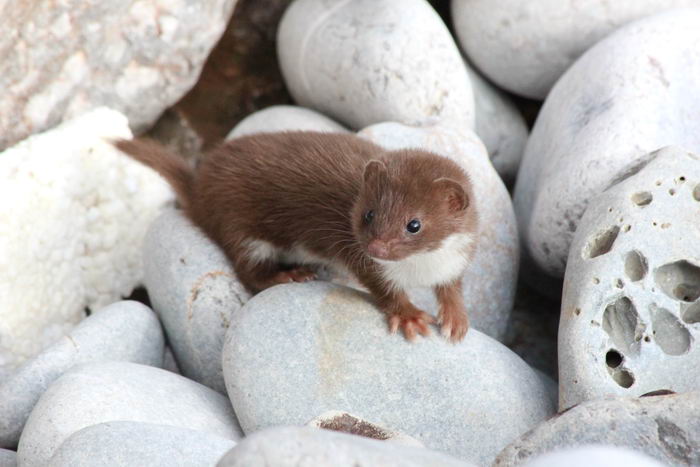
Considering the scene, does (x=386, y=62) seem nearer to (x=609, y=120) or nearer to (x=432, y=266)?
(x=609, y=120)

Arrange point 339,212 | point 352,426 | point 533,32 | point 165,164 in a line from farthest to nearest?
point 533,32
point 165,164
point 339,212
point 352,426

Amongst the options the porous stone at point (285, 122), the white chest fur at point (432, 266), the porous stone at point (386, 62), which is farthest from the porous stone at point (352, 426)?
the porous stone at point (285, 122)

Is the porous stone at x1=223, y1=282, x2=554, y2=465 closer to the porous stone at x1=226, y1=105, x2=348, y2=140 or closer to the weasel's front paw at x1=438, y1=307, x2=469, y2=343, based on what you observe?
the weasel's front paw at x1=438, y1=307, x2=469, y2=343

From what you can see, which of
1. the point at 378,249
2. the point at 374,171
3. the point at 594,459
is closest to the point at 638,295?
the point at 378,249

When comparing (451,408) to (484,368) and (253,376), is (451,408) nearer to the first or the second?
(484,368)

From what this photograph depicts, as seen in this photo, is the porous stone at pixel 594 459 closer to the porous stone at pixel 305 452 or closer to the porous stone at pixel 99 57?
the porous stone at pixel 305 452

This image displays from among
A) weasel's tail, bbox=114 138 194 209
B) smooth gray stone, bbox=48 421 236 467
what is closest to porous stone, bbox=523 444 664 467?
smooth gray stone, bbox=48 421 236 467
